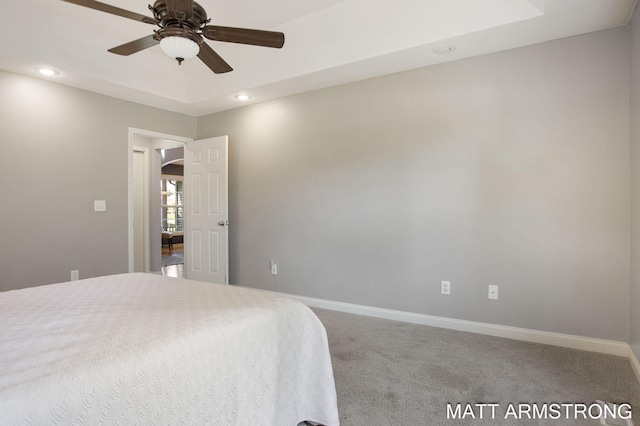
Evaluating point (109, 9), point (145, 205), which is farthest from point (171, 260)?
point (109, 9)

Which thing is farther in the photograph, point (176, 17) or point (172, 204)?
point (172, 204)

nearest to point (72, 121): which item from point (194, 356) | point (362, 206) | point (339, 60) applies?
point (339, 60)

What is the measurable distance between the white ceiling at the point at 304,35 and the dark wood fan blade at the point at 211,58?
0.91 m

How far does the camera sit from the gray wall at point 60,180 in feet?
10.7

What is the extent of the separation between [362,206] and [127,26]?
9.45 feet

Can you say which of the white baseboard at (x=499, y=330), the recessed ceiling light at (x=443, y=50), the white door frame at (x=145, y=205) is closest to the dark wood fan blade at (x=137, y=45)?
the recessed ceiling light at (x=443, y=50)

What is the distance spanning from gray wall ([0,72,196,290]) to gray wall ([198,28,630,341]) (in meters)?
1.80

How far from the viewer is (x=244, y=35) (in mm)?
2041

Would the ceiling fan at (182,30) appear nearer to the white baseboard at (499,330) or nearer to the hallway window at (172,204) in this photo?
the white baseboard at (499,330)

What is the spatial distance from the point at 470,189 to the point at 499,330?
1.22 metres

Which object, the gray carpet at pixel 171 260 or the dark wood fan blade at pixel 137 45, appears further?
the gray carpet at pixel 171 260

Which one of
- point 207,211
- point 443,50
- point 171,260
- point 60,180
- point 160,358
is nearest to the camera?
point 160,358

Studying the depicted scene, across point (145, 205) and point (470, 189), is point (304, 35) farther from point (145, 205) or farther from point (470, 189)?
point (145, 205)

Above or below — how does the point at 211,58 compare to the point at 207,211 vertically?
above
